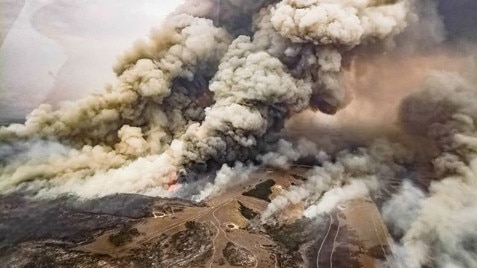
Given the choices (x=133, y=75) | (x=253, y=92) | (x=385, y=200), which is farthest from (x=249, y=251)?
(x=133, y=75)

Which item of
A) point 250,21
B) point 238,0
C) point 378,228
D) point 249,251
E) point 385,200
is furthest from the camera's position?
point 250,21

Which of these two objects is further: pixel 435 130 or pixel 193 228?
pixel 435 130

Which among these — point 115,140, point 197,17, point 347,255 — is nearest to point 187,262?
point 347,255

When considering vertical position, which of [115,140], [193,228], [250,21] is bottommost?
[193,228]

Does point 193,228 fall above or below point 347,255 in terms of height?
above

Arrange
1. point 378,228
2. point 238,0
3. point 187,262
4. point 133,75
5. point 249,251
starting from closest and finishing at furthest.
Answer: point 187,262
point 249,251
point 378,228
point 133,75
point 238,0

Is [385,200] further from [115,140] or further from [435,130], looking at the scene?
[115,140]
